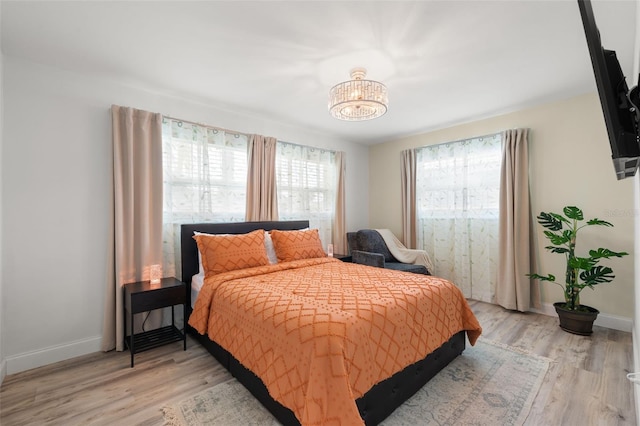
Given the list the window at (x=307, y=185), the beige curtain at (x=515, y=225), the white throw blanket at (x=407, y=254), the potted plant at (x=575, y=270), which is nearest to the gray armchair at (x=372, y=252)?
the white throw blanket at (x=407, y=254)

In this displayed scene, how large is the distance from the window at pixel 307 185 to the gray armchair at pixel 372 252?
46 centimetres

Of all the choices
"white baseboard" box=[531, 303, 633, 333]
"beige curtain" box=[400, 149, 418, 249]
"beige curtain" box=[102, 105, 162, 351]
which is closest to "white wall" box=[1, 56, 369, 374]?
"beige curtain" box=[102, 105, 162, 351]

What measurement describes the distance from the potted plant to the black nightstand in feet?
12.2

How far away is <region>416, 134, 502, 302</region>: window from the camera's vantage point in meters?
3.74

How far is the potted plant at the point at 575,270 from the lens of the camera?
8.89 feet

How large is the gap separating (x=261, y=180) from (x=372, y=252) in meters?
1.94

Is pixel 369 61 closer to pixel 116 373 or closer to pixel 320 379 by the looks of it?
pixel 320 379

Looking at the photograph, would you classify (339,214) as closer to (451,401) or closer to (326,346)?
(451,401)

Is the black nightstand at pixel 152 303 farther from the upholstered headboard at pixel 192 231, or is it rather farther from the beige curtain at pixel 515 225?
the beige curtain at pixel 515 225

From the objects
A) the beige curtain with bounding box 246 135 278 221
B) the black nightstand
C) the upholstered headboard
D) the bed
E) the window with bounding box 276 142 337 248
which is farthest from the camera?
the window with bounding box 276 142 337 248

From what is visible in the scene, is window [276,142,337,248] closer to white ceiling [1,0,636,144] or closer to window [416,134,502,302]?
white ceiling [1,0,636,144]

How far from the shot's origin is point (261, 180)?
360 centimetres

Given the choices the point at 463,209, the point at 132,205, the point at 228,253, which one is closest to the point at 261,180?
the point at 228,253

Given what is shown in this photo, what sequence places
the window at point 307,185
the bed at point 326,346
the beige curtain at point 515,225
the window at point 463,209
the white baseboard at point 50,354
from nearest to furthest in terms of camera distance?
1. the bed at point 326,346
2. the white baseboard at point 50,354
3. the beige curtain at point 515,225
4. the window at point 463,209
5. the window at point 307,185
